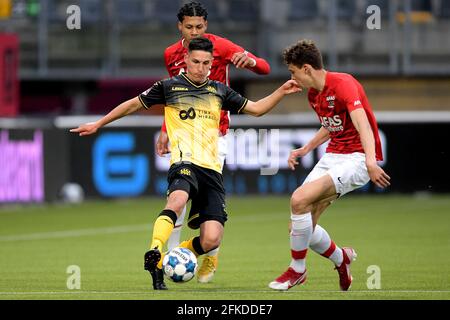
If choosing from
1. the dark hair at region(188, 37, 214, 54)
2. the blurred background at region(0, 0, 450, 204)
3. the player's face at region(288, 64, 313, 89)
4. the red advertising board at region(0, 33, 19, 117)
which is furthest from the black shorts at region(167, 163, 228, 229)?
the blurred background at region(0, 0, 450, 204)

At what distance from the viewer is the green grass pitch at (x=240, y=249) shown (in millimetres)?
10016

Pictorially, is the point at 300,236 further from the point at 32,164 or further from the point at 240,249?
the point at 32,164

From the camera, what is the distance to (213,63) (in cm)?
1135

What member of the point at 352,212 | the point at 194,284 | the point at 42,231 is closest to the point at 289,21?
the point at 352,212

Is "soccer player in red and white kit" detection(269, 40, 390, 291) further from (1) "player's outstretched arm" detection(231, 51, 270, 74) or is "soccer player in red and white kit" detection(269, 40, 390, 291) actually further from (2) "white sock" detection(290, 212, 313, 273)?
(1) "player's outstretched arm" detection(231, 51, 270, 74)

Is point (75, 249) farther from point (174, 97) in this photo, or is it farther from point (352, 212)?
point (352, 212)

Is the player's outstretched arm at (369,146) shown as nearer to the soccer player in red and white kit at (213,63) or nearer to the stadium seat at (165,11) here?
the soccer player in red and white kit at (213,63)

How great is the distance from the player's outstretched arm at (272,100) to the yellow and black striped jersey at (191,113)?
0.26 feet

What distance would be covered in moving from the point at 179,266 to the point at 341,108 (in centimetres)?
175

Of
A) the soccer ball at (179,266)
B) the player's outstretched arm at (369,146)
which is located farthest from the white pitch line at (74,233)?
the player's outstretched arm at (369,146)

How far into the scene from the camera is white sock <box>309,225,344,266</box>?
10195mm

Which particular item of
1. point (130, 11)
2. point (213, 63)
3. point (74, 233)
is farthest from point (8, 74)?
point (213, 63)

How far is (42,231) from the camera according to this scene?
1761 cm
